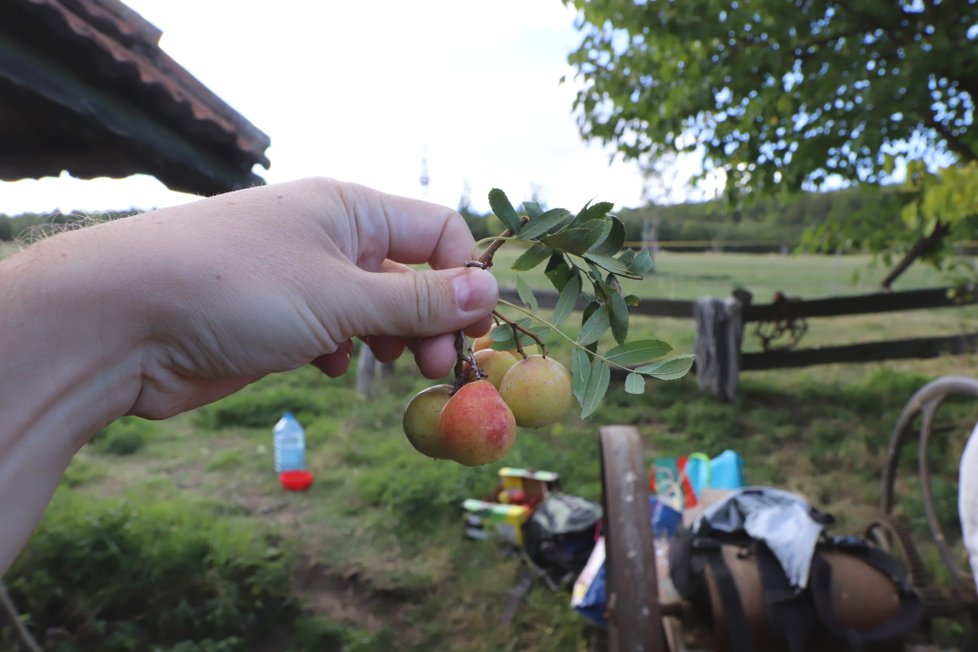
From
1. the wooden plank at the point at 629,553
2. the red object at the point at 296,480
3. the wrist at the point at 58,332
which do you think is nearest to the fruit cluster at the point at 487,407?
the wrist at the point at 58,332

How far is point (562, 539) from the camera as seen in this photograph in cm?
388

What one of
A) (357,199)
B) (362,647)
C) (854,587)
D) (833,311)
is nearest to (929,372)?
(833,311)

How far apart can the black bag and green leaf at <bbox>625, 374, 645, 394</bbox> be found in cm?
304

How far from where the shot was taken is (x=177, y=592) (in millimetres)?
3619

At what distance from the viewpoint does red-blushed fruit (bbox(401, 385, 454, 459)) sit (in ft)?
3.29

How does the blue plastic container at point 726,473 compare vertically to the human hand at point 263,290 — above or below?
below

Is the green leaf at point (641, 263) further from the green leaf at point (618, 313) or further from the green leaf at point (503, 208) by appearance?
the green leaf at point (503, 208)

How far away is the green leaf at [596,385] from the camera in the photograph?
941 mm

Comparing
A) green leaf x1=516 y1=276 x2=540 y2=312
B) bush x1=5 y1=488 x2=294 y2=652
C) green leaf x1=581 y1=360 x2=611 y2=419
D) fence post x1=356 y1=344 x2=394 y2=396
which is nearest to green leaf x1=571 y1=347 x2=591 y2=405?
green leaf x1=581 y1=360 x2=611 y2=419

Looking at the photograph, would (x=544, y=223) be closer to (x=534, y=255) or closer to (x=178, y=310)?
(x=534, y=255)

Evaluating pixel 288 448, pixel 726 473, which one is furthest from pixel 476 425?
pixel 288 448

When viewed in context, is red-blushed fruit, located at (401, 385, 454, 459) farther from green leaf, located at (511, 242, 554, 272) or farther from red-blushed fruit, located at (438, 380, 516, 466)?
green leaf, located at (511, 242, 554, 272)

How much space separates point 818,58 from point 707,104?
74 centimetres

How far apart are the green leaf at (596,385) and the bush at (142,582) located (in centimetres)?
291
